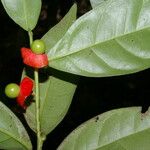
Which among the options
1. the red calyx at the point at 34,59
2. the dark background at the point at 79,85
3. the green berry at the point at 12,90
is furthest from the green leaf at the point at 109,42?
the dark background at the point at 79,85

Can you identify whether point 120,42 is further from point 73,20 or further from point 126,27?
point 73,20

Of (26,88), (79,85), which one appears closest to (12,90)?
(26,88)

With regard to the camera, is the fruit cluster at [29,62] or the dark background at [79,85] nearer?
the fruit cluster at [29,62]

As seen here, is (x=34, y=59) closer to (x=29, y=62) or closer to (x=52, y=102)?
(x=29, y=62)

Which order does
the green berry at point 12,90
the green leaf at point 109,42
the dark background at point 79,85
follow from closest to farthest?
the green leaf at point 109,42 < the green berry at point 12,90 < the dark background at point 79,85

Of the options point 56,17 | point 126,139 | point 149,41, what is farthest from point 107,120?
point 56,17

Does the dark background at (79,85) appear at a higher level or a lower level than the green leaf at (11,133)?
lower

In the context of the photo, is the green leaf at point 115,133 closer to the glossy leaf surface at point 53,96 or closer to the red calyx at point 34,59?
the glossy leaf surface at point 53,96
